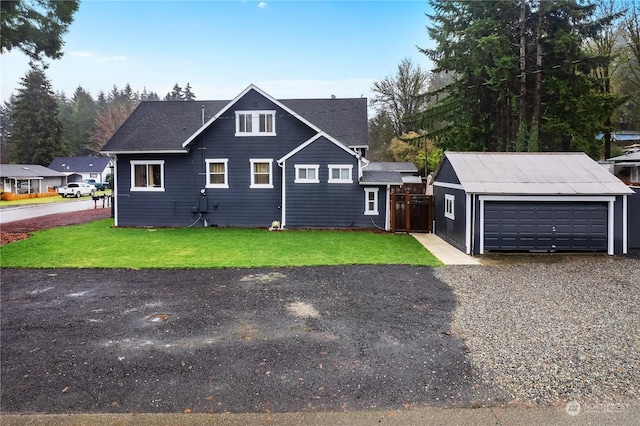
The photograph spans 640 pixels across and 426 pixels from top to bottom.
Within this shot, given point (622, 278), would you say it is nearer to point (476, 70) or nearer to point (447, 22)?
point (476, 70)

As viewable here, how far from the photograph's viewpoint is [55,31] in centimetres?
1617

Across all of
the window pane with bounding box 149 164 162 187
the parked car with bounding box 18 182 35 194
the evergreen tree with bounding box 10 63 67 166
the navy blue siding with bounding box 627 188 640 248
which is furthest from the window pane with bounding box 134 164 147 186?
the evergreen tree with bounding box 10 63 67 166

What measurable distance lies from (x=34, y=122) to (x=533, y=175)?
64461mm

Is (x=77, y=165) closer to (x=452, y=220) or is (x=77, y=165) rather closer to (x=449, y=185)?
(x=449, y=185)

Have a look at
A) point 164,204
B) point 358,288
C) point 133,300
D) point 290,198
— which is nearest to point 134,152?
point 164,204

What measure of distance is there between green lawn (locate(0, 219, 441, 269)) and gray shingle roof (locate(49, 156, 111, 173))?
1664 inches

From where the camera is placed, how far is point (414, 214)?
61.4 ft

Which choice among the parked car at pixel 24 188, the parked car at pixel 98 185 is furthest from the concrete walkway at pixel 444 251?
the parked car at pixel 24 188

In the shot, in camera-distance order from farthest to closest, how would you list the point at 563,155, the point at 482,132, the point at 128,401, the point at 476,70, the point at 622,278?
the point at 482,132, the point at 476,70, the point at 563,155, the point at 622,278, the point at 128,401

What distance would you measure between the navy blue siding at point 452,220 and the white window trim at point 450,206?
0.11 meters

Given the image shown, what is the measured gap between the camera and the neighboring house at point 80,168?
55.0m

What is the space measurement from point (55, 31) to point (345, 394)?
18.2m

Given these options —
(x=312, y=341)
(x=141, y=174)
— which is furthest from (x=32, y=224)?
A: (x=312, y=341)

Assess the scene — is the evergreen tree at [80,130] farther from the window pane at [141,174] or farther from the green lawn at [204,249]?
the green lawn at [204,249]
